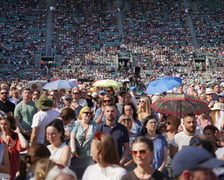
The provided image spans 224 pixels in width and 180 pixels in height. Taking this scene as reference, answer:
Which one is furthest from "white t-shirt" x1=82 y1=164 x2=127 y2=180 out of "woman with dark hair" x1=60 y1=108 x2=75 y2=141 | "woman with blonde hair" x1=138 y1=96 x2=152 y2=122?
"woman with blonde hair" x1=138 y1=96 x2=152 y2=122

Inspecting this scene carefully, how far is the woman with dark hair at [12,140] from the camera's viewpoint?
4988 mm

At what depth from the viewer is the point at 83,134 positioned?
5848mm

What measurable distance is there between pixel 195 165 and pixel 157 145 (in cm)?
264

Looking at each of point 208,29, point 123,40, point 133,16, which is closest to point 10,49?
point 123,40

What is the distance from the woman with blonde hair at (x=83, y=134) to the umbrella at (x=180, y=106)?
1.71m

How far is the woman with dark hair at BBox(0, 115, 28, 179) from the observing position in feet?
16.4

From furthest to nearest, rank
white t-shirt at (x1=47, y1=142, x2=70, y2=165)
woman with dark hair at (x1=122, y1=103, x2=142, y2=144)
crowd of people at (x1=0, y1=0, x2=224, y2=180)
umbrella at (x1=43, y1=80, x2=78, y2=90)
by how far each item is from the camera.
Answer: umbrella at (x1=43, y1=80, x2=78, y2=90) < woman with dark hair at (x1=122, y1=103, x2=142, y2=144) < white t-shirt at (x1=47, y1=142, x2=70, y2=165) < crowd of people at (x1=0, y1=0, x2=224, y2=180)

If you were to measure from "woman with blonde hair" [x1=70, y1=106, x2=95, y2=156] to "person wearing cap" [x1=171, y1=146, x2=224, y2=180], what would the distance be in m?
3.20

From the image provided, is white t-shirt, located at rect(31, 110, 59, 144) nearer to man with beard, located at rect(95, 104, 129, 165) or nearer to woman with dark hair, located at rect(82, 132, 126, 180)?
man with beard, located at rect(95, 104, 129, 165)

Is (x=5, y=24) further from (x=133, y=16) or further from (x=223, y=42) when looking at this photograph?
(x=223, y=42)

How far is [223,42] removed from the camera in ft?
136

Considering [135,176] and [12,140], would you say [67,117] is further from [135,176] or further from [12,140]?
[135,176]

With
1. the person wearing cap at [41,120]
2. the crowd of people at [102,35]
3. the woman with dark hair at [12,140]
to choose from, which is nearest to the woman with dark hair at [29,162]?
the woman with dark hair at [12,140]

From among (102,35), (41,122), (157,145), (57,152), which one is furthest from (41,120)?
(102,35)
